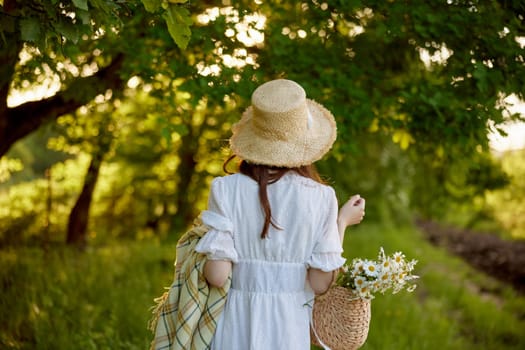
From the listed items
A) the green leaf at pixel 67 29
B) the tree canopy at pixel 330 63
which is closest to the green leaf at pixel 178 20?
the green leaf at pixel 67 29

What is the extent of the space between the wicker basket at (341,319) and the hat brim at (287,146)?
549mm

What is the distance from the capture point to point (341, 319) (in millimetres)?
2293

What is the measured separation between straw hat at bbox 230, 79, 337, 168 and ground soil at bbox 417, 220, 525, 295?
26.7ft

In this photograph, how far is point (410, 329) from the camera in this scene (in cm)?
551

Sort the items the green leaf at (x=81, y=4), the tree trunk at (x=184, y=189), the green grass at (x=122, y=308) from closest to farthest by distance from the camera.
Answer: the green leaf at (x=81, y=4) < the green grass at (x=122, y=308) < the tree trunk at (x=184, y=189)

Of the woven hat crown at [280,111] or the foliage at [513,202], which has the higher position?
the woven hat crown at [280,111]

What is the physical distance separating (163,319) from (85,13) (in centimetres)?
125

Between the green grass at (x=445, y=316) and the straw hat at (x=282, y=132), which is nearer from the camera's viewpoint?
the straw hat at (x=282, y=132)

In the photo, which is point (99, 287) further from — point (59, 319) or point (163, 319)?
point (163, 319)

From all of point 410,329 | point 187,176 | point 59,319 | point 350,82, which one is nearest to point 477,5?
point 350,82

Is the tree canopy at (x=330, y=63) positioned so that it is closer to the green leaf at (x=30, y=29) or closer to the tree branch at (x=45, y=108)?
the tree branch at (x=45, y=108)

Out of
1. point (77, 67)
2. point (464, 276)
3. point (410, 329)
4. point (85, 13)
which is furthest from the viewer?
point (464, 276)

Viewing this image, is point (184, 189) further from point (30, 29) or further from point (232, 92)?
point (30, 29)

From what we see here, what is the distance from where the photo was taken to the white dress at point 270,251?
212 cm
